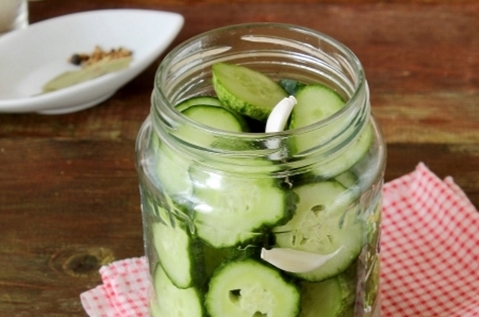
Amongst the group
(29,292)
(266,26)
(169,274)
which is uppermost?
(266,26)

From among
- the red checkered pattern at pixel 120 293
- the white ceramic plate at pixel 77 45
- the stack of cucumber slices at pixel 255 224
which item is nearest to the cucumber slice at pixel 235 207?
the stack of cucumber slices at pixel 255 224

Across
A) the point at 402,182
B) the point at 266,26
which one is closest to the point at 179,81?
the point at 266,26

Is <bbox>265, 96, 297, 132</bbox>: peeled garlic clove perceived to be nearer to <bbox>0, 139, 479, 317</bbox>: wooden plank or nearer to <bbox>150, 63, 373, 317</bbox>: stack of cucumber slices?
<bbox>150, 63, 373, 317</bbox>: stack of cucumber slices

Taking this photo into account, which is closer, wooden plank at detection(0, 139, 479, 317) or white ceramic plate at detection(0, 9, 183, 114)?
wooden plank at detection(0, 139, 479, 317)

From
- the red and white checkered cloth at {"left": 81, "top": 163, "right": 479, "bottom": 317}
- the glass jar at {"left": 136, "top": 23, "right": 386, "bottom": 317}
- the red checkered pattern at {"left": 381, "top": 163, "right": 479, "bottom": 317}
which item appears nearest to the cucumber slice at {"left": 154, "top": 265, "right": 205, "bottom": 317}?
the glass jar at {"left": 136, "top": 23, "right": 386, "bottom": 317}

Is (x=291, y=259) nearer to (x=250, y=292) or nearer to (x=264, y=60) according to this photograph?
(x=250, y=292)

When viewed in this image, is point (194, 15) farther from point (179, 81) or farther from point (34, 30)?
point (179, 81)
